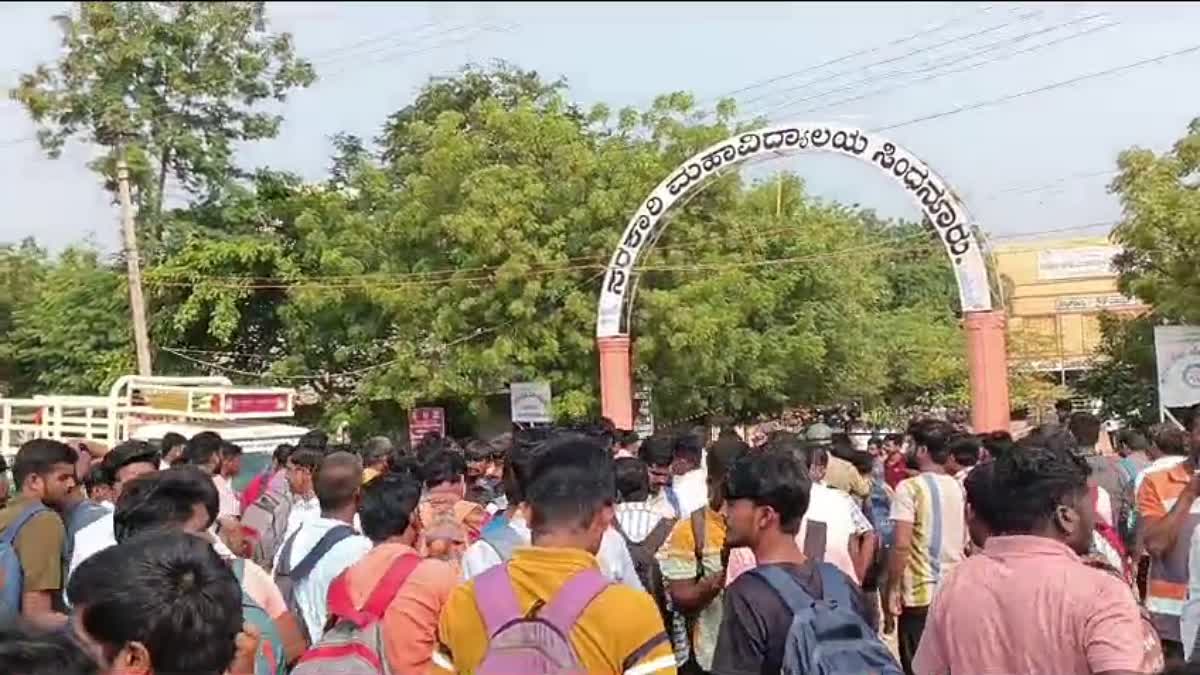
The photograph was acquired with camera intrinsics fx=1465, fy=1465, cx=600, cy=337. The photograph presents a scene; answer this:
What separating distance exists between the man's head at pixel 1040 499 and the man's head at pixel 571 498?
0.94 m

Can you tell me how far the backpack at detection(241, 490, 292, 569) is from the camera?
313 inches

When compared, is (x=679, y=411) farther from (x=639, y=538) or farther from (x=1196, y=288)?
(x=639, y=538)

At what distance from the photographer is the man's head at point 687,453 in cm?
777

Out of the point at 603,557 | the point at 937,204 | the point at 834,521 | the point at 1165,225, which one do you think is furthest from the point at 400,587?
the point at 1165,225

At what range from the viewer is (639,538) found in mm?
6172

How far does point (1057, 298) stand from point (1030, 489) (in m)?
47.5

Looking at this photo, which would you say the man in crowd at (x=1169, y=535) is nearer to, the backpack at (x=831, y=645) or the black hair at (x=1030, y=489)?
the black hair at (x=1030, y=489)

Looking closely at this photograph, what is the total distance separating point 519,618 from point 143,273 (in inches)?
1057

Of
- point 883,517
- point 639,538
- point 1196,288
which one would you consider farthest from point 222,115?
point 639,538

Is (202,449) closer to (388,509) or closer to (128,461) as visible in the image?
(128,461)

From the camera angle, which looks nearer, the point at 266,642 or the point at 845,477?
the point at 266,642

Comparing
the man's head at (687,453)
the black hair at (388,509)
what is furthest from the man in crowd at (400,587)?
the man's head at (687,453)

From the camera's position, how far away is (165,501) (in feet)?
13.7

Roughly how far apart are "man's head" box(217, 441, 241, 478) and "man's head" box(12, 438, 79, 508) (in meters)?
2.64
